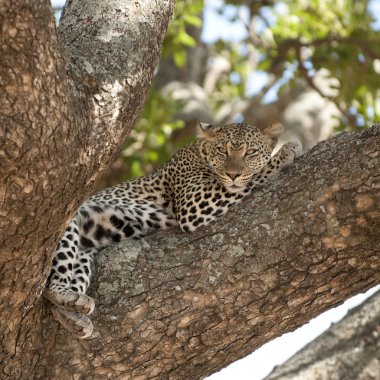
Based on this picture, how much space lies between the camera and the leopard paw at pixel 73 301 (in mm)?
5863

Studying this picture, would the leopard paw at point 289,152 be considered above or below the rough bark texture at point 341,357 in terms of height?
below

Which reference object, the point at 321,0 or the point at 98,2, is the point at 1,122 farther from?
the point at 321,0

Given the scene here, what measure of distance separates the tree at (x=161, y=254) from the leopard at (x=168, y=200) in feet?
0.58

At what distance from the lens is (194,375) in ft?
19.9

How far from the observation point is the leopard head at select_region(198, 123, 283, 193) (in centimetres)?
786

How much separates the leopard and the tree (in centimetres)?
18

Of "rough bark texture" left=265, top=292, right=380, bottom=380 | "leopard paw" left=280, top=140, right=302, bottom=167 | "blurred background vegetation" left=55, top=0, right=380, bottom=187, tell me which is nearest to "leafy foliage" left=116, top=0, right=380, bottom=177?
"blurred background vegetation" left=55, top=0, right=380, bottom=187

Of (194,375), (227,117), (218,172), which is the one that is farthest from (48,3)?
(227,117)

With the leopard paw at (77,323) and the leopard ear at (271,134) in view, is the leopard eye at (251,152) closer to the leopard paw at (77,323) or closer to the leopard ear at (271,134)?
the leopard ear at (271,134)

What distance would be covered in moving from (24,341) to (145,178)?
2934 mm

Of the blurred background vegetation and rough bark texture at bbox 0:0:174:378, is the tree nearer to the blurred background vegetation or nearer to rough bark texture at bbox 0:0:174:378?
rough bark texture at bbox 0:0:174:378

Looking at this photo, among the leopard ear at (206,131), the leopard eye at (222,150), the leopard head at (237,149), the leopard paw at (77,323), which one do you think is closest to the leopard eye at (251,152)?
the leopard head at (237,149)

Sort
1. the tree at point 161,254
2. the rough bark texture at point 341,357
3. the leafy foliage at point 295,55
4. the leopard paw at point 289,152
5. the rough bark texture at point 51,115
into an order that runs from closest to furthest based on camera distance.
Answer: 1. the rough bark texture at point 341,357
2. the rough bark texture at point 51,115
3. the tree at point 161,254
4. the leopard paw at point 289,152
5. the leafy foliage at point 295,55

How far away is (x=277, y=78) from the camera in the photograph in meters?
12.1
